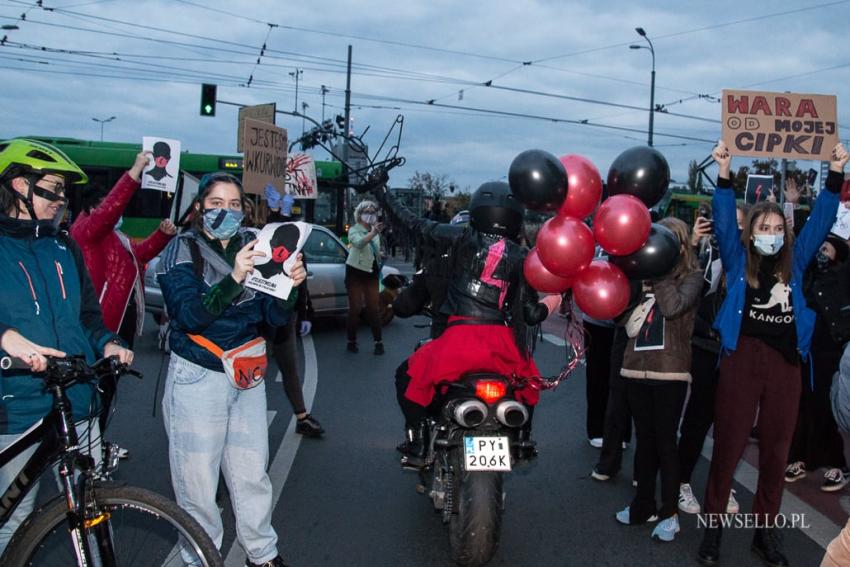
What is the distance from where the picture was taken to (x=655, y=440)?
4660 millimetres

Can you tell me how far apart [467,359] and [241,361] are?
4.05 feet

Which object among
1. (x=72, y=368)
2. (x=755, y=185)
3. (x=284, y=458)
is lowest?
(x=284, y=458)

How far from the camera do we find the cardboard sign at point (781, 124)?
5.75 meters

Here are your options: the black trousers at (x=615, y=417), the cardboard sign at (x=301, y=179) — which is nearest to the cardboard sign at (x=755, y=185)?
the black trousers at (x=615, y=417)

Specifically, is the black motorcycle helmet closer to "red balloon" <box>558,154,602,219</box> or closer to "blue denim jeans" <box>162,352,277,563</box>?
"red balloon" <box>558,154,602,219</box>

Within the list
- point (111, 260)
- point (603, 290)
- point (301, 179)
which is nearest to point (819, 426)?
point (603, 290)

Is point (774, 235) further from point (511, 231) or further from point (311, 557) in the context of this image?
point (311, 557)

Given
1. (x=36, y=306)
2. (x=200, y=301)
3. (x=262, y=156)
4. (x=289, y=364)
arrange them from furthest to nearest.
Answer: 1. (x=262, y=156)
2. (x=289, y=364)
3. (x=200, y=301)
4. (x=36, y=306)

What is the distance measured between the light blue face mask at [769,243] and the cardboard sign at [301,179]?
7033 millimetres

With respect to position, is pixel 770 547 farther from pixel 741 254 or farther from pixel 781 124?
pixel 781 124

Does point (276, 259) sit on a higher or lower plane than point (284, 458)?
higher

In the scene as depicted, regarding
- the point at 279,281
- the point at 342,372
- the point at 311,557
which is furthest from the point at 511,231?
the point at 342,372

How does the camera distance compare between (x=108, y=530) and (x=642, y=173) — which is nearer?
(x=108, y=530)

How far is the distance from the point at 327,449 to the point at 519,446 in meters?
2.40
